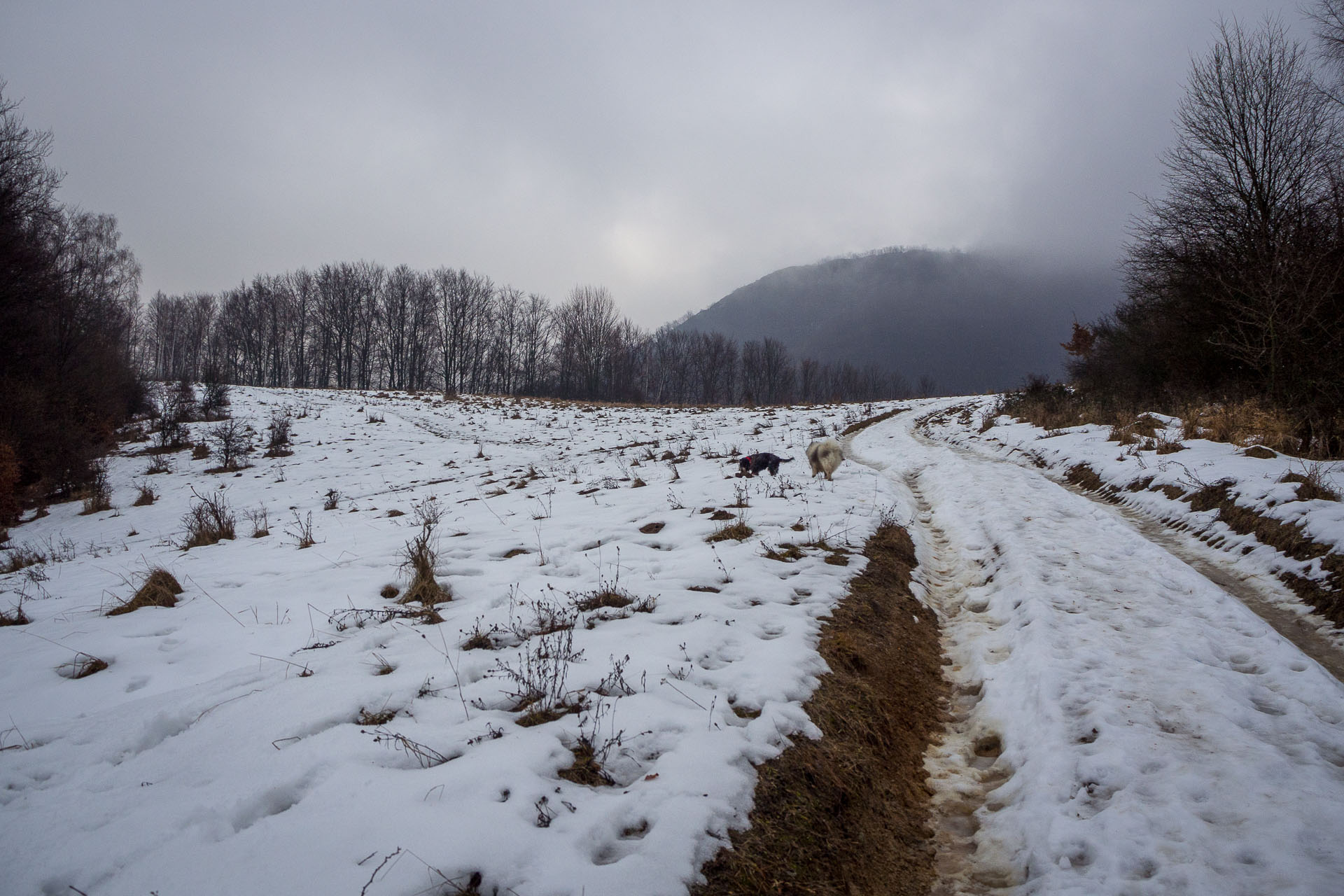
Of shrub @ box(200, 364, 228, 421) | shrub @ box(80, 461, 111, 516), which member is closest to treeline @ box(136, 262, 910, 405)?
shrub @ box(200, 364, 228, 421)

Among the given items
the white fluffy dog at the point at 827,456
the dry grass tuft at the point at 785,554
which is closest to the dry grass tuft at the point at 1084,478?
the white fluffy dog at the point at 827,456

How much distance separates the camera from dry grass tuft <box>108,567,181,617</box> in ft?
15.2

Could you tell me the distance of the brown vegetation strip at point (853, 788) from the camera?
7.08ft

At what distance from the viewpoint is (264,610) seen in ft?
14.9

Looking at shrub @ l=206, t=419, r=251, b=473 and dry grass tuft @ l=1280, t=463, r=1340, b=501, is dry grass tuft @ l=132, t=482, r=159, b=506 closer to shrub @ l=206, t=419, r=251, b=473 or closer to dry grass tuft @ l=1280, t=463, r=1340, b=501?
shrub @ l=206, t=419, r=251, b=473

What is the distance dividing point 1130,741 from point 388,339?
212 ft

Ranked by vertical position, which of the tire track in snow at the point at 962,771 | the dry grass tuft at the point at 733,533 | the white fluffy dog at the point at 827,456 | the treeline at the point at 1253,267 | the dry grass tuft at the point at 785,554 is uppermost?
the treeline at the point at 1253,267

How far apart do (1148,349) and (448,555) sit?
69.5ft

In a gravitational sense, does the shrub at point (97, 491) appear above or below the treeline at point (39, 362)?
below

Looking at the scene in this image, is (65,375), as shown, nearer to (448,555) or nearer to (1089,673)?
(448,555)

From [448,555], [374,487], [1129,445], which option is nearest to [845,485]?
[1129,445]

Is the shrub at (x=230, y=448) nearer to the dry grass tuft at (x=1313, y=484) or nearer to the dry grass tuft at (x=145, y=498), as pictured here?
the dry grass tuft at (x=145, y=498)

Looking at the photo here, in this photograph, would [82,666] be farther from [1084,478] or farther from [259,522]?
[1084,478]

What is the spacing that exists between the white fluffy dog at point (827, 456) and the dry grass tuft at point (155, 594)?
30.1 feet
